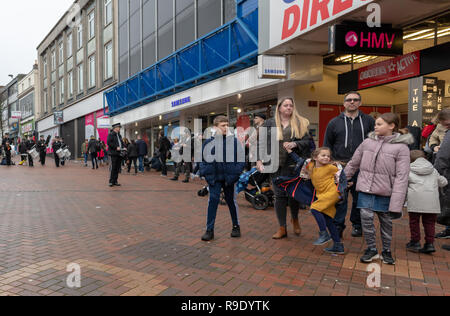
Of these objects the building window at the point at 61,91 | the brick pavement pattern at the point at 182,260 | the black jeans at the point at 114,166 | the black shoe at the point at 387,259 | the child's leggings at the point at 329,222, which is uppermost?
the building window at the point at 61,91

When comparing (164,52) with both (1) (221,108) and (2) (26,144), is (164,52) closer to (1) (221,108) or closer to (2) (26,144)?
(1) (221,108)

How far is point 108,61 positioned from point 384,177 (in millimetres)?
26043

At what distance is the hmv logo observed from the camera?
7039 millimetres

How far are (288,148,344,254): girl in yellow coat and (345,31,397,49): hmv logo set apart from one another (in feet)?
12.1

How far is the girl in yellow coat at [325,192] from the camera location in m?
4.21

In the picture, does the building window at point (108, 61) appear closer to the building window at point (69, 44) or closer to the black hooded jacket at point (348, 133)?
the building window at point (69, 44)

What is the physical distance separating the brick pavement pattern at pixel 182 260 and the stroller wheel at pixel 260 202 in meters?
0.35

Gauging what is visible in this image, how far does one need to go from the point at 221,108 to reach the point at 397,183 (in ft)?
40.5

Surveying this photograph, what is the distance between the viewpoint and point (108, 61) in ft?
88.0

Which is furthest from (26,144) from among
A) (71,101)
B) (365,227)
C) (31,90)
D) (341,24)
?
(31,90)

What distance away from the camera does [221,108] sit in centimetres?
1573

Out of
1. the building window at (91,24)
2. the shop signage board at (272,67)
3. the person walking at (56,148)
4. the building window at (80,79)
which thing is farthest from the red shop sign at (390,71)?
the building window at (80,79)

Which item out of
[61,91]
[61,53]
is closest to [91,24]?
[61,53]

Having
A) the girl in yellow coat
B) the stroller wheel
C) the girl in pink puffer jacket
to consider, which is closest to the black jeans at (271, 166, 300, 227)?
the girl in yellow coat
